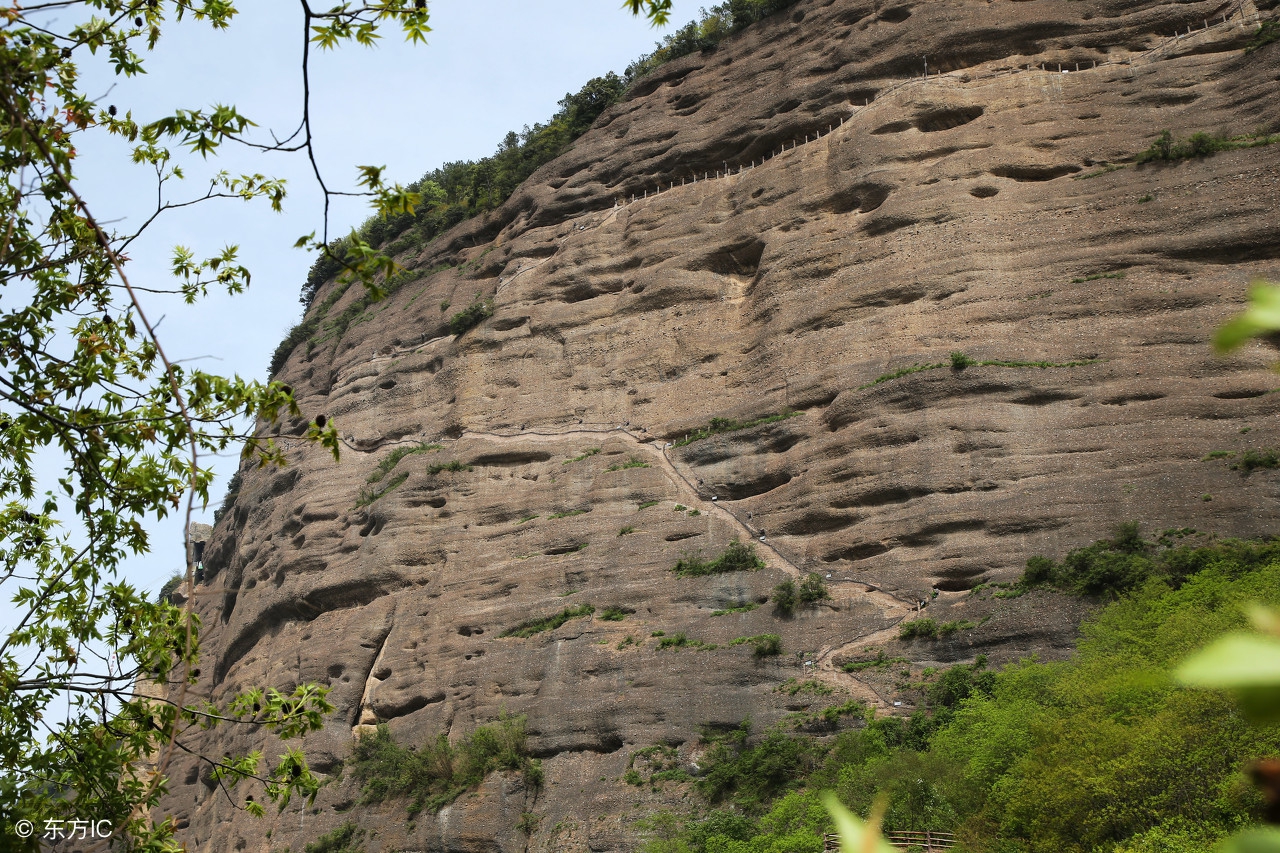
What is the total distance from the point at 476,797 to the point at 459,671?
422 centimetres

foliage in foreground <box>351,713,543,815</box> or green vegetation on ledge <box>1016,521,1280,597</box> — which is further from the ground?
green vegetation on ledge <box>1016,521,1280,597</box>

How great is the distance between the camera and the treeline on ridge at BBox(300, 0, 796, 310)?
41.0m

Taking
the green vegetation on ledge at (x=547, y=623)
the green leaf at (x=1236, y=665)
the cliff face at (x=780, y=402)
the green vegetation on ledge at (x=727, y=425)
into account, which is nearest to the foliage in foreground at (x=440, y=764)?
the cliff face at (x=780, y=402)

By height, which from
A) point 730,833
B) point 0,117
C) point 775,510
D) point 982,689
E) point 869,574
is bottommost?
point 730,833

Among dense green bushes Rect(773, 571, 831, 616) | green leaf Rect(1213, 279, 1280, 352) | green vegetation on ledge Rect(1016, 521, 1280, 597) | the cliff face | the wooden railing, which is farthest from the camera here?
dense green bushes Rect(773, 571, 831, 616)

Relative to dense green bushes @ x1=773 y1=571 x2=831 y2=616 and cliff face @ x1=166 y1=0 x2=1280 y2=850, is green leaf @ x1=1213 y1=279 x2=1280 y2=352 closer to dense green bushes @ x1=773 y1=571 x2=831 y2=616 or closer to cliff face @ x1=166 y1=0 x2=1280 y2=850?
cliff face @ x1=166 y1=0 x2=1280 y2=850

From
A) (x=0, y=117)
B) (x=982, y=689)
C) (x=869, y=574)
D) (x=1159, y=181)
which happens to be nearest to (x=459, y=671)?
(x=869, y=574)

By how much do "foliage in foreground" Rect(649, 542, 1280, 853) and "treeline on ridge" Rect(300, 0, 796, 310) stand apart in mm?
25486

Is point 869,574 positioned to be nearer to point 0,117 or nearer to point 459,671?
point 459,671

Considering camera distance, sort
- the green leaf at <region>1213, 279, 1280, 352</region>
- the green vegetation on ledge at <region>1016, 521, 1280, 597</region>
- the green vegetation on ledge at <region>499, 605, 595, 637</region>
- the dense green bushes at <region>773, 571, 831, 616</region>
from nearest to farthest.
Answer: the green leaf at <region>1213, 279, 1280, 352</region>, the green vegetation on ledge at <region>1016, 521, 1280, 597</region>, the dense green bushes at <region>773, 571, 831, 616</region>, the green vegetation on ledge at <region>499, 605, 595, 637</region>

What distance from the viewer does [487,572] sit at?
31.4 metres

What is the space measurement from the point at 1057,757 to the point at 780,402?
14.0 meters

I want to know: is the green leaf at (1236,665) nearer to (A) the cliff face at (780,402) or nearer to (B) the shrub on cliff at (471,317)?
(A) the cliff face at (780,402)

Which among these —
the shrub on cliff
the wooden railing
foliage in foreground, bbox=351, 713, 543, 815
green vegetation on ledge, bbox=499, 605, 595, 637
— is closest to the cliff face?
green vegetation on ledge, bbox=499, 605, 595, 637
